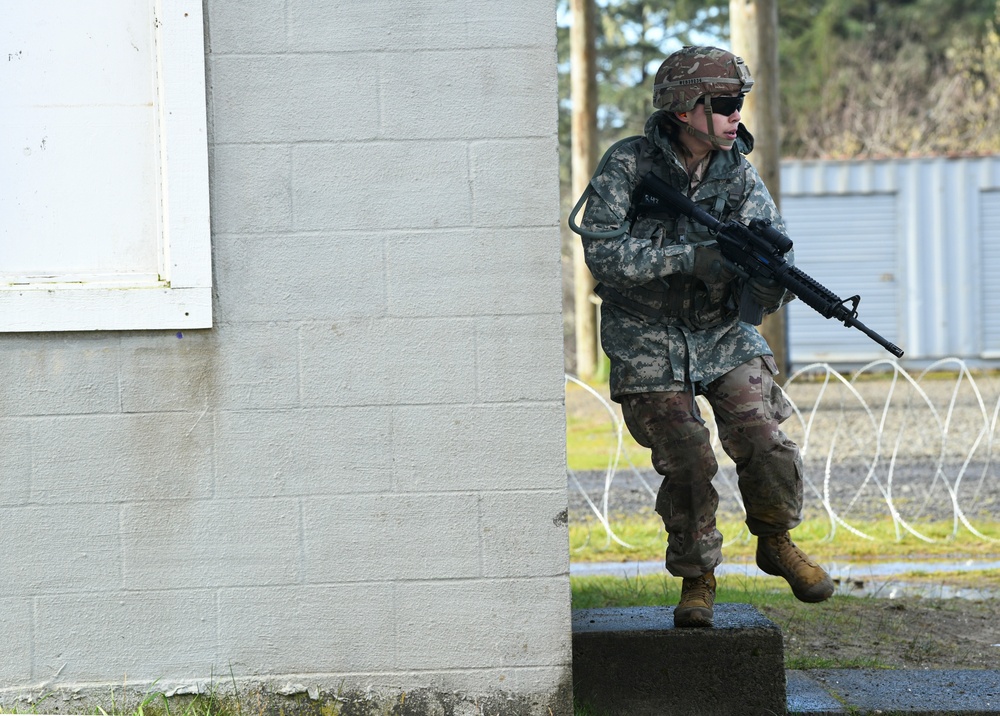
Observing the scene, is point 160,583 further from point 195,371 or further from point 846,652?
point 846,652

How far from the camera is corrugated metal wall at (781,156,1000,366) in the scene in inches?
718

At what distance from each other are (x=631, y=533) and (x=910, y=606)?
2501mm

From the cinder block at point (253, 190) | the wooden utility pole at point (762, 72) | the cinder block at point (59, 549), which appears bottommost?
the cinder block at point (59, 549)

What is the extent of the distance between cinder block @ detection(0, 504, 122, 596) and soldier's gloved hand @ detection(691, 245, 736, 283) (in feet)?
6.38

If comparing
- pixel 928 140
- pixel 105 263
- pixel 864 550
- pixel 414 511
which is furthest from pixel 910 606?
pixel 928 140

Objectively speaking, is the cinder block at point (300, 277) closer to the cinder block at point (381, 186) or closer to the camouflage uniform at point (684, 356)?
the cinder block at point (381, 186)

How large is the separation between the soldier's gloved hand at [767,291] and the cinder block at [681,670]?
1.05 m

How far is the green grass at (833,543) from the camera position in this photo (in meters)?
7.70

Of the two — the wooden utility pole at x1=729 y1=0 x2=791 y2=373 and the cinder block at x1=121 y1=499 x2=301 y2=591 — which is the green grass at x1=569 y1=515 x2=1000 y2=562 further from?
the wooden utility pole at x1=729 y1=0 x2=791 y2=373

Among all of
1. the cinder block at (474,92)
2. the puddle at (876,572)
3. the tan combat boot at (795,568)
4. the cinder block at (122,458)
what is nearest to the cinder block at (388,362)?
the cinder block at (122,458)

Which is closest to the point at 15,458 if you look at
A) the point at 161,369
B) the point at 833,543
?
the point at 161,369

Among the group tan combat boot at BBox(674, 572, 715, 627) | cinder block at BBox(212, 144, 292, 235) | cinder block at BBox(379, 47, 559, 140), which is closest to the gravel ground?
tan combat boot at BBox(674, 572, 715, 627)

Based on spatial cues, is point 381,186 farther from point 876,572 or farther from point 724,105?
point 876,572

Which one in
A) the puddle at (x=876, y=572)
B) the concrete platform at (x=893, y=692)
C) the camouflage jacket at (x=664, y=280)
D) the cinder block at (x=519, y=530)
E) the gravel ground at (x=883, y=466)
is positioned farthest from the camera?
the gravel ground at (x=883, y=466)
